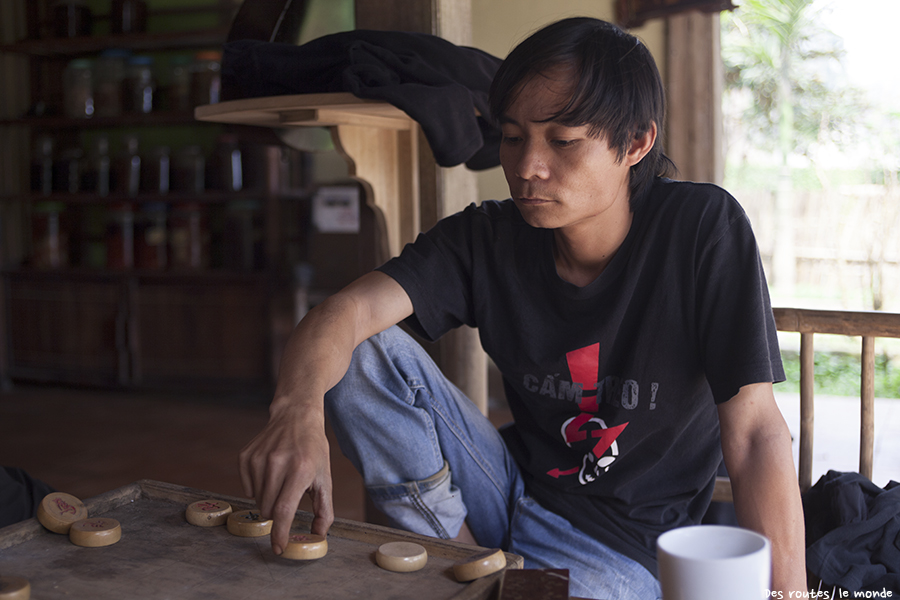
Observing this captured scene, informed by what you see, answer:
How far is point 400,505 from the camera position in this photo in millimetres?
1274

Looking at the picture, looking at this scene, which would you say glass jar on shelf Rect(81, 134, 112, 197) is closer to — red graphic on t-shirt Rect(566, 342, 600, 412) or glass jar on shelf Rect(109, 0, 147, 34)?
glass jar on shelf Rect(109, 0, 147, 34)

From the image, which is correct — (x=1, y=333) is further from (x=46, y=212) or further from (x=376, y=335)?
(x=376, y=335)

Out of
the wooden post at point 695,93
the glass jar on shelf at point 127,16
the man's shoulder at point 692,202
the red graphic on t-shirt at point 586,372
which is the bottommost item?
the red graphic on t-shirt at point 586,372

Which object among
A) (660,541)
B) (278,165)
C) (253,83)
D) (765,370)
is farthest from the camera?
(278,165)

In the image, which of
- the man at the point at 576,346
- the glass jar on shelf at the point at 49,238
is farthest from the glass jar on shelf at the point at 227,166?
the man at the point at 576,346

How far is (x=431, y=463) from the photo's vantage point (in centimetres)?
126

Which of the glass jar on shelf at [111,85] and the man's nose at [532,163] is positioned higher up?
the glass jar on shelf at [111,85]

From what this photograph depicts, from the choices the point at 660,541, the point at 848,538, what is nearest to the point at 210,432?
the point at 848,538

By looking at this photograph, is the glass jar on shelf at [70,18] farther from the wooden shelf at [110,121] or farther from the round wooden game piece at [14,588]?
the round wooden game piece at [14,588]

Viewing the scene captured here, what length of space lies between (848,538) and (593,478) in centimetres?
39

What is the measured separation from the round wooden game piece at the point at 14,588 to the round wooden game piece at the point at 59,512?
16 centimetres

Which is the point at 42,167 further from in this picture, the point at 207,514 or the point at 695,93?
the point at 207,514

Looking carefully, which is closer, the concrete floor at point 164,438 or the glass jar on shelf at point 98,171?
the concrete floor at point 164,438

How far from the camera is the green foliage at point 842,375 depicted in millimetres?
4301
